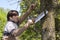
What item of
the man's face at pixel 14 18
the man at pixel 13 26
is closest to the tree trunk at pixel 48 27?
the man at pixel 13 26

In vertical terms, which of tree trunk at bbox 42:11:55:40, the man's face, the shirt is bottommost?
tree trunk at bbox 42:11:55:40

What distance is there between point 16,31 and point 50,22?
2139 mm

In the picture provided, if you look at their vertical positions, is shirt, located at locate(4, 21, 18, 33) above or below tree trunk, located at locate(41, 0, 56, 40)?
above

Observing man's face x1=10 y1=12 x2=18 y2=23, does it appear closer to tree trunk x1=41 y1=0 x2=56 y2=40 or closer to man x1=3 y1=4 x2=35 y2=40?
man x1=3 y1=4 x2=35 y2=40

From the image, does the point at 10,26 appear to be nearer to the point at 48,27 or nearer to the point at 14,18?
the point at 14,18

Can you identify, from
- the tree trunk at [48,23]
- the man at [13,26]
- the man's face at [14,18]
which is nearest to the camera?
the man at [13,26]

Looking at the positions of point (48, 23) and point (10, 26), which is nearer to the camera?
point (10, 26)

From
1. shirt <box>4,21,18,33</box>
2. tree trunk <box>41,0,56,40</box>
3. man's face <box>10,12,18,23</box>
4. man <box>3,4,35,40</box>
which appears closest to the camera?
man <box>3,4,35,40</box>

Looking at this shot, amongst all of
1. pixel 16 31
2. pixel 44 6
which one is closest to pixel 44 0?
pixel 44 6

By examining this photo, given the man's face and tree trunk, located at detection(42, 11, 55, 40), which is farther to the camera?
tree trunk, located at detection(42, 11, 55, 40)

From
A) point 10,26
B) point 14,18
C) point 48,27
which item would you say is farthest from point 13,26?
point 48,27

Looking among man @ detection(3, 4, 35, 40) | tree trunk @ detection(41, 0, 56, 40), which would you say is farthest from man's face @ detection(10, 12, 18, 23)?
tree trunk @ detection(41, 0, 56, 40)

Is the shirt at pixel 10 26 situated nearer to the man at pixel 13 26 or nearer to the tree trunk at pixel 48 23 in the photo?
the man at pixel 13 26

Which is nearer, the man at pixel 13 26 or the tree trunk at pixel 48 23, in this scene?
the man at pixel 13 26
